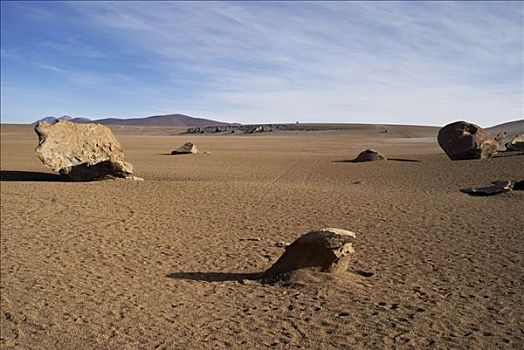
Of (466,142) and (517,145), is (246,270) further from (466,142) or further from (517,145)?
(517,145)

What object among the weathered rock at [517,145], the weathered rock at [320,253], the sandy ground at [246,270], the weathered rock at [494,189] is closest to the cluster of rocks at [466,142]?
the weathered rock at [517,145]

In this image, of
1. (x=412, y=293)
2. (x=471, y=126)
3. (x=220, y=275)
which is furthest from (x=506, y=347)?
(x=471, y=126)

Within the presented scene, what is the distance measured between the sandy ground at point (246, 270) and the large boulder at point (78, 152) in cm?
155

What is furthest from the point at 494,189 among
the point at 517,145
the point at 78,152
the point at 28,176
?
the point at 28,176

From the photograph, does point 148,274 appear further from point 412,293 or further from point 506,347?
point 506,347

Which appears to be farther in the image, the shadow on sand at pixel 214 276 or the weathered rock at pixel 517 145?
the weathered rock at pixel 517 145

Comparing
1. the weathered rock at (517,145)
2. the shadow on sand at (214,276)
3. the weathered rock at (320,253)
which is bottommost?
the shadow on sand at (214,276)

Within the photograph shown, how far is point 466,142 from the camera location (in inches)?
886

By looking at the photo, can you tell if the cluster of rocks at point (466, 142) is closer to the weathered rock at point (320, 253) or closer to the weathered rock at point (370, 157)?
the weathered rock at point (370, 157)

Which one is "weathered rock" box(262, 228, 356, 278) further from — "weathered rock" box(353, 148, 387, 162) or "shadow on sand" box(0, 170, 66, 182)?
"weathered rock" box(353, 148, 387, 162)

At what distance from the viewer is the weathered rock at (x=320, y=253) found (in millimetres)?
7297

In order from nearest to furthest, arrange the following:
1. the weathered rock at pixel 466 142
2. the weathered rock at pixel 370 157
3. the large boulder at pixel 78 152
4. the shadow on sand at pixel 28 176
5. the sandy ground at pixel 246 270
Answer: the sandy ground at pixel 246 270 < the large boulder at pixel 78 152 < the shadow on sand at pixel 28 176 < the weathered rock at pixel 466 142 < the weathered rock at pixel 370 157

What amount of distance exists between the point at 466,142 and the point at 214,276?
707 inches

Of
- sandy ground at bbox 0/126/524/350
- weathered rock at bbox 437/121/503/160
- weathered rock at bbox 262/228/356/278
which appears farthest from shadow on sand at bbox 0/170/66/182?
weathered rock at bbox 437/121/503/160
